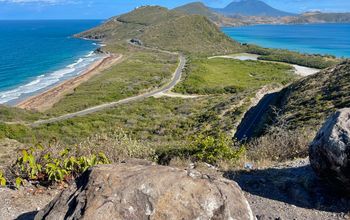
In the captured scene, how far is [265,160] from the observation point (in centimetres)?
952

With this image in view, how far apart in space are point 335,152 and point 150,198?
3474 mm

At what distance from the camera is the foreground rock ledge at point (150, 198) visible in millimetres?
4543

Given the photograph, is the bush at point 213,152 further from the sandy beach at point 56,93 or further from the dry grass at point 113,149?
the sandy beach at point 56,93

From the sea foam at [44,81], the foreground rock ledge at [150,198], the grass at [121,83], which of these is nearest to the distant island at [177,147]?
the foreground rock ledge at [150,198]

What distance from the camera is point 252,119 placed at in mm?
31312

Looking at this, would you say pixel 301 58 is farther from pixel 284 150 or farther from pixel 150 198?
pixel 150 198

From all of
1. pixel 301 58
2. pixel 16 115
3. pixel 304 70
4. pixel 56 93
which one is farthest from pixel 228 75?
pixel 16 115

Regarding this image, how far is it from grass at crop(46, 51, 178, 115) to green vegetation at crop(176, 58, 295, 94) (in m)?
4.83

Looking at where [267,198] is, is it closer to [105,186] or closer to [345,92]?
[105,186]

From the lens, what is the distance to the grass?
171 ft

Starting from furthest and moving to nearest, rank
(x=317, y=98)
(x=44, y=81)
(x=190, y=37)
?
(x=190, y=37)
(x=44, y=81)
(x=317, y=98)

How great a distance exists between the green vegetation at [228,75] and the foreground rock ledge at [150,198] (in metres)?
50.5

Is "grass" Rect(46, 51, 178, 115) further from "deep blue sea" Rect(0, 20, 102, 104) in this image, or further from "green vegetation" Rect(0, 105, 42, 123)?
"deep blue sea" Rect(0, 20, 102, 104)

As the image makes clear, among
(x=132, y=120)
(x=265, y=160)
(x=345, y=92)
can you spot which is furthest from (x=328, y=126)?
(x=132, y=120)
